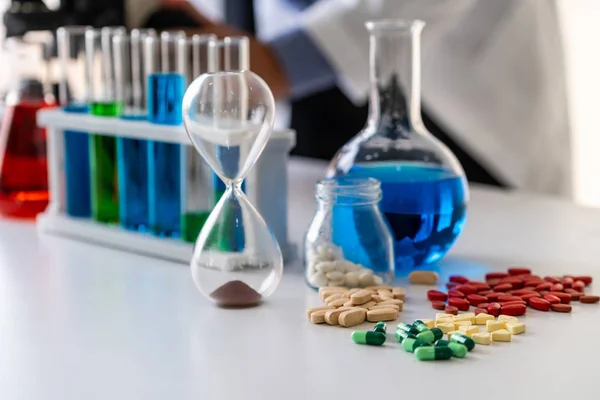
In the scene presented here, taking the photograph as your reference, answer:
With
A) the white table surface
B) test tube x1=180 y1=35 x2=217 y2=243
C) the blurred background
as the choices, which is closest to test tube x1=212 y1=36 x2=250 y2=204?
test tube x1=180 y1=35 x2=217 y2=243

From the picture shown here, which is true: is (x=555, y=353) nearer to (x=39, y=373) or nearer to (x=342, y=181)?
(x=342, y=181)

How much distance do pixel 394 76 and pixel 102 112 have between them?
423 millimetres

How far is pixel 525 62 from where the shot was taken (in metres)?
1.91

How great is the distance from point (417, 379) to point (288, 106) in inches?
77.7

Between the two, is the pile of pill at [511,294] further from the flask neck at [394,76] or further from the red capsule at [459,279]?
the flask neck at [394,76]

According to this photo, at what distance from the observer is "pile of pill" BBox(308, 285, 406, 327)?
2.73 feet

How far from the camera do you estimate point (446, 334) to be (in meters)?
0.80

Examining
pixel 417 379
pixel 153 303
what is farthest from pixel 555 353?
pixel 153 303

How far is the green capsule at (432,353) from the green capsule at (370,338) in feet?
0.15

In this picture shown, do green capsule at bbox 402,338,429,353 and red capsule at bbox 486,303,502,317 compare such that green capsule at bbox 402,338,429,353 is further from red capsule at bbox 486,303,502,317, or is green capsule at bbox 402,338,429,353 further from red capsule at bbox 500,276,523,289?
red capsule at bbox 500,276,523,289

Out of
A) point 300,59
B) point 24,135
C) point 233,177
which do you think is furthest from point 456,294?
point 300,59

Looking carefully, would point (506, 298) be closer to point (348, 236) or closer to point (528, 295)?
point (528, 295)

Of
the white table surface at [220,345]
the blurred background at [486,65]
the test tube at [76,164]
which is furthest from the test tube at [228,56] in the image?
the blurred background at [486,65]

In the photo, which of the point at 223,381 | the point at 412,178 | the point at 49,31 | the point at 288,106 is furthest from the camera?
the point at 288,106
